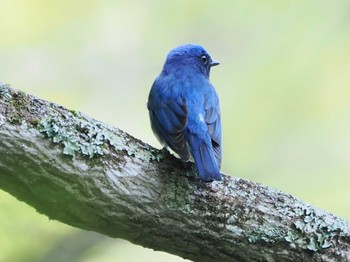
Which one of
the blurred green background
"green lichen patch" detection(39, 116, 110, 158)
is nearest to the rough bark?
"green lichen patch" detection(39, 116, 110, 158)

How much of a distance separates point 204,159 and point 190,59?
154 cm

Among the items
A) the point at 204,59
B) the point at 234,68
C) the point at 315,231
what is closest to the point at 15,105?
the point at 315,231

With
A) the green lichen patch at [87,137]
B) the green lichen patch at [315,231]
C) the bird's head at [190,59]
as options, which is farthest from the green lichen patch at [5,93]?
the bird's head at [190,59]

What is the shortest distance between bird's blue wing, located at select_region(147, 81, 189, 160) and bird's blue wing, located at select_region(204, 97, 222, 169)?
15cm

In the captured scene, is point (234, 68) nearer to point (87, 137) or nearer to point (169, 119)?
point (169, 119)

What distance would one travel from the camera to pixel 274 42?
5863mm

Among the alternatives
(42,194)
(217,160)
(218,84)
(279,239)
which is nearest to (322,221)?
(279,239)

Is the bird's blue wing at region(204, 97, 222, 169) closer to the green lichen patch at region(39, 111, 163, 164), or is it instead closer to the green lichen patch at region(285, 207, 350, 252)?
the green lichen patch at region(39, 111, 163, 164)

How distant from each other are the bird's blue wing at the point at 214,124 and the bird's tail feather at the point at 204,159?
0.08 meters

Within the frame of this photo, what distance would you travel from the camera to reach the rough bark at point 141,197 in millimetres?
3205

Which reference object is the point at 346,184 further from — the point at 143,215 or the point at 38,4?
the point at 38,4

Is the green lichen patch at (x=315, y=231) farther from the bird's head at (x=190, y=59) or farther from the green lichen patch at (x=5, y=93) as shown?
the bird's head at (x=190, y=59)

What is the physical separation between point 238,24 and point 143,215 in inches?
125

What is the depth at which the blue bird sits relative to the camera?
3676 millimetres
